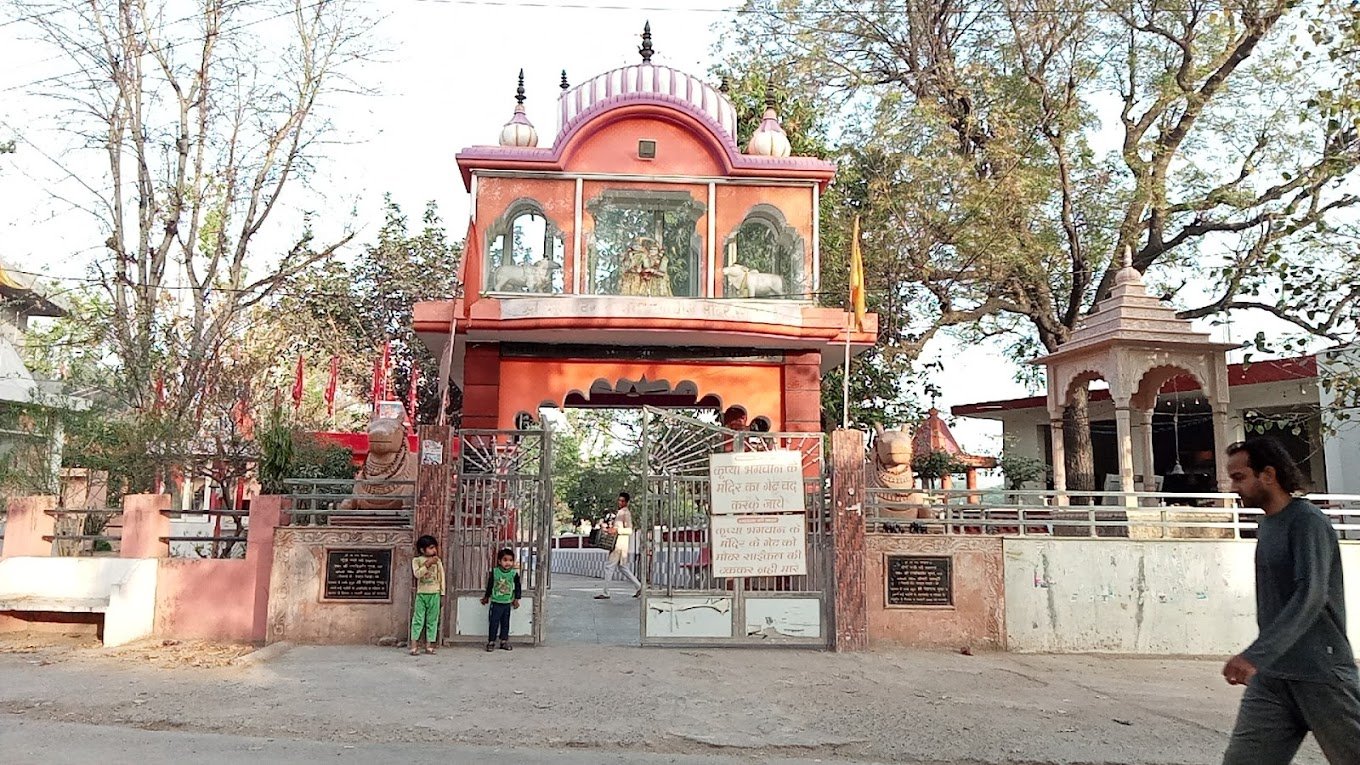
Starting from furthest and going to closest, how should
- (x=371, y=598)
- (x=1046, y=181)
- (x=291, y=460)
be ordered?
(x=1046, y=181) < (x=291, y=460) < (x=371, y=598)

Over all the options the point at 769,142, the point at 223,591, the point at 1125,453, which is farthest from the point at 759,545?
the point at 769,142

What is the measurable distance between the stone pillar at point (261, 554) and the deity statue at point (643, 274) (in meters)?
5.45

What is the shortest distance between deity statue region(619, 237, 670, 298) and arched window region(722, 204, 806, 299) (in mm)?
864

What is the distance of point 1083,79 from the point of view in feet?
56.4

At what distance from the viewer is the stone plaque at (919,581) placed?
10.7m

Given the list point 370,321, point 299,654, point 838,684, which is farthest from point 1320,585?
point 370,321

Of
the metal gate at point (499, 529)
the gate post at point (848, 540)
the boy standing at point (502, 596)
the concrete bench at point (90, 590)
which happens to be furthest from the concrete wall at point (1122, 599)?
the concrete bench at point (90, 590)

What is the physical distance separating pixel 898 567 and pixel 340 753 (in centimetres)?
635

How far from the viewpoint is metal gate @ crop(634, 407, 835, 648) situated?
1045 centimetres

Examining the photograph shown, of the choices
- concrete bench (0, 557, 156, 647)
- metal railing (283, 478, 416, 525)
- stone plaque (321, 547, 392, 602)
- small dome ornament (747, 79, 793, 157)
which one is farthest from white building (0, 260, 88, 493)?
small dome ornament (747, 79, 793, 157)

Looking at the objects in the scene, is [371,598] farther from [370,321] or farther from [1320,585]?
[370,321]

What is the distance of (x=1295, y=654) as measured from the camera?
153 inches

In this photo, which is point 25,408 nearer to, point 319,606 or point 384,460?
point 384,460

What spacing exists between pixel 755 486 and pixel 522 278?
4.90 metres
